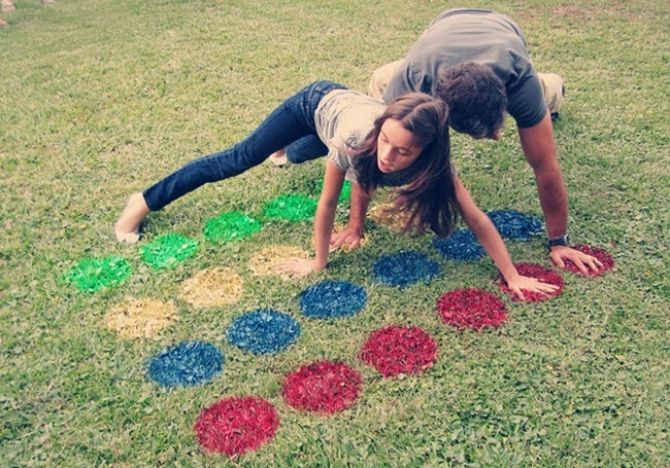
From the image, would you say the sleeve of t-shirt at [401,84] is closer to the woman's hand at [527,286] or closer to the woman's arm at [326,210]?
the woman's arm at [326,210]

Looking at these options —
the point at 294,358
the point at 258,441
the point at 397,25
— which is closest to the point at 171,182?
the point at 294,358

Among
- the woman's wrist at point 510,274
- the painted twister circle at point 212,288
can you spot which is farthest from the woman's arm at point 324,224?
the woman's wrist at point 510,274

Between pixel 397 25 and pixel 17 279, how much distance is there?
5194 millimetres

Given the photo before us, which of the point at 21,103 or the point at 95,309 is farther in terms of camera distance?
the point at 21,103

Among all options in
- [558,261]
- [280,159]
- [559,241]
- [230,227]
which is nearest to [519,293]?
[558,261]

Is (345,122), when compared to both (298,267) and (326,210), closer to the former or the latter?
(326,210)

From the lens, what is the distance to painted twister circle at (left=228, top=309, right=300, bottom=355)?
306 cm

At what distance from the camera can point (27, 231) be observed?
4.03 meters

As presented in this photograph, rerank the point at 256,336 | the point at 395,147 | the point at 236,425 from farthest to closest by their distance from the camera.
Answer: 1. the point at 256,336
2. the point at 395,147
3. the point at 236,425

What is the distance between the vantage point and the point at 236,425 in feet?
8.72

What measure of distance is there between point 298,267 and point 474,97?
132 cm

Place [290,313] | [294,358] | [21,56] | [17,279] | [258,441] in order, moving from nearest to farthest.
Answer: [258,441] → [294,358] → [290,313] → [17,279] → [21,56]

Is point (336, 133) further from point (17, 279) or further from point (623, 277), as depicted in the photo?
point (17, 279)

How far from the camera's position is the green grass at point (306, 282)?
2.61m
